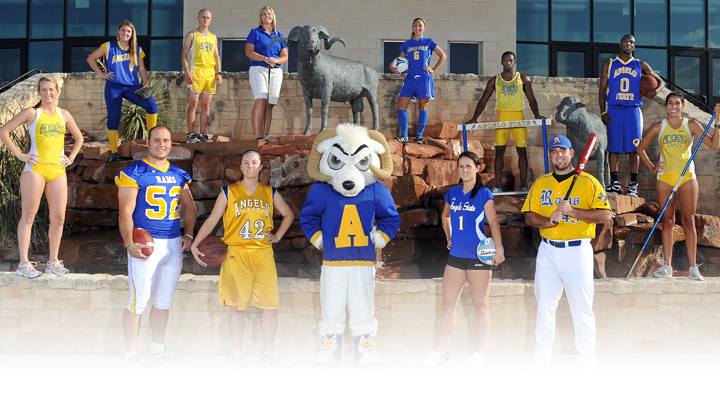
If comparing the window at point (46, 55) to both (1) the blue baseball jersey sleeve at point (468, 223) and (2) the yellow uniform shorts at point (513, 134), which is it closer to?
(2) the yellow uniform shorts at point (513, 134)

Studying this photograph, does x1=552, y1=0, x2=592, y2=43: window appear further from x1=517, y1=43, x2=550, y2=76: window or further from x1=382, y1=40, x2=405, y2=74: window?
x1=382, y1=40, x2=405, y2=74: window

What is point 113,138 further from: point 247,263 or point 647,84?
point 647,84

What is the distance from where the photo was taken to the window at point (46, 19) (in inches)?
487

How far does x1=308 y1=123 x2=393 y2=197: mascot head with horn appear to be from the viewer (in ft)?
12.4

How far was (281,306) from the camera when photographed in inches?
169

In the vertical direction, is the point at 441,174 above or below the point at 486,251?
above

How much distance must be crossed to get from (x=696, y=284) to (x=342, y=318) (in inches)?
118

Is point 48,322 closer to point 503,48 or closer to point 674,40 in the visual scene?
point 503,48

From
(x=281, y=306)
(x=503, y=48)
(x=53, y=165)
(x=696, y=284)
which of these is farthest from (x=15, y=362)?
(x=503, y=48)

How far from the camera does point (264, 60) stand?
595 cm

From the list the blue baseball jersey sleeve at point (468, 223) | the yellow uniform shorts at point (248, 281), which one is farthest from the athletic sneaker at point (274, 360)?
the blue baseball jersey sleeve at point (468, 223)

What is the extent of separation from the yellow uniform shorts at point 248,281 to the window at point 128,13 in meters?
10.2

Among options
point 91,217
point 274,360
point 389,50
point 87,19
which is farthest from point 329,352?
point 87,19

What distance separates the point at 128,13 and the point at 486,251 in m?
Result: 11.5
